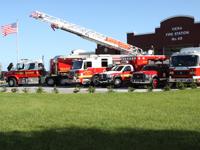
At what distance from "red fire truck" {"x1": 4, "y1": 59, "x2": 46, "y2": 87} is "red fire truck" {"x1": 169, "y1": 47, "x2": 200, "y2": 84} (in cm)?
1314

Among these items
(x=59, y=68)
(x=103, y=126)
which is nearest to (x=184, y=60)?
(x=59, y=68)

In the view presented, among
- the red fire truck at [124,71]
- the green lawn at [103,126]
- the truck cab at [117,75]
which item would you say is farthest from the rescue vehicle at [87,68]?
the green lawn at [103,126]

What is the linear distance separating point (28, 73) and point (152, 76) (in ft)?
40.1

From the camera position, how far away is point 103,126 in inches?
430

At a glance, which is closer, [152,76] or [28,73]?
[152,76]

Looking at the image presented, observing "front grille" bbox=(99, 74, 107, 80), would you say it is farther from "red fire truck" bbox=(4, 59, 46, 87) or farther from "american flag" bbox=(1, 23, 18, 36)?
"american flag" bbox=(1, 23, 18, 36)

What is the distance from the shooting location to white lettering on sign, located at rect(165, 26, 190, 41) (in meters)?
51.8

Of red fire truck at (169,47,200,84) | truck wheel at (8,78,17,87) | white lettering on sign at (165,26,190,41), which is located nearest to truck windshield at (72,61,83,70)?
truck wheel at (8,78,17,87)

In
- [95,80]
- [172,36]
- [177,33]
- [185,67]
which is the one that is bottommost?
[95,80]

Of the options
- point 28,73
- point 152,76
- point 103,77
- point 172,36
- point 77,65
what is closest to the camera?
point 152,76

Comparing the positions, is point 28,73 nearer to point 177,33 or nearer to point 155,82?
point 155,82

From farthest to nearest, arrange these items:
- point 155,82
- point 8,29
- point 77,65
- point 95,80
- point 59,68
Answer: point 8,29 < point 59,68 < point 77,65 < point 95,80 < point 155,82

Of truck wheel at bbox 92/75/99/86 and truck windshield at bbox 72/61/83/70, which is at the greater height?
truck windshield at bbox 72/61/83/70

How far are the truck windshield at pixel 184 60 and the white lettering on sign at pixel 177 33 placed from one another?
20.1 meters
